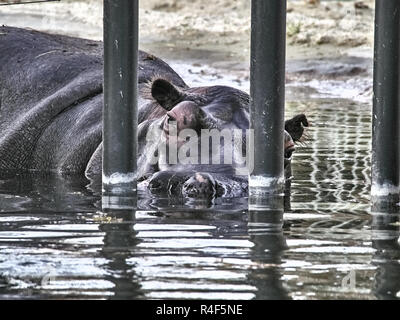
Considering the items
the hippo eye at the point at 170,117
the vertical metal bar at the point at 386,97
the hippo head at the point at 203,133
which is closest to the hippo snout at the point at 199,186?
the hippo head at the point at 203,133

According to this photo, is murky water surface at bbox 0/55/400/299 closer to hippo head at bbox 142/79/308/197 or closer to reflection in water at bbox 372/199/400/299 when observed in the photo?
reflection in water at bbox 372/199/400/299

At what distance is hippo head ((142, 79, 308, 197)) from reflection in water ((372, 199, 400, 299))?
2.98 ft

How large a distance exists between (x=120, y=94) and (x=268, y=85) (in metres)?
0.71

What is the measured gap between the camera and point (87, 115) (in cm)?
783

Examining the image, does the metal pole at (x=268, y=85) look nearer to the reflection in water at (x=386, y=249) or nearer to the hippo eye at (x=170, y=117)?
the reflection in water at (x=386, y=249)

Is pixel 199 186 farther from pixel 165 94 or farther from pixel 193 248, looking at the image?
pixel 193 248

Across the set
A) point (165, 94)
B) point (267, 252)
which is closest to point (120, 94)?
point (165, 94)

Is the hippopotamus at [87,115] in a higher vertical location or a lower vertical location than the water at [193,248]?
higher

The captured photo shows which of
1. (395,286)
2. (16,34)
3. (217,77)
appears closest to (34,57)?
(16,34)

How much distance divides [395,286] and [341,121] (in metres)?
6.95

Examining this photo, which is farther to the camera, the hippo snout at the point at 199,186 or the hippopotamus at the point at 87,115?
the hippopotamus at the point at 87,115

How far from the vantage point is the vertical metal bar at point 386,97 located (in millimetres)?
5676

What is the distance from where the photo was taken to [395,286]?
4117 millimetres

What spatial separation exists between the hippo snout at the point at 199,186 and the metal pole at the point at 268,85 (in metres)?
0.32
